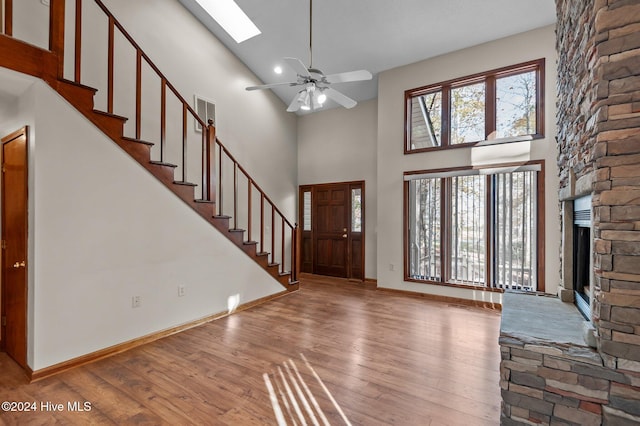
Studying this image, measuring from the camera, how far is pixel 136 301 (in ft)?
10.7

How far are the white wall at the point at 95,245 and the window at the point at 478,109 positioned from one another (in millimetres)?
3905

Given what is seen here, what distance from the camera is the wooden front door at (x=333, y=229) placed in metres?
6.54

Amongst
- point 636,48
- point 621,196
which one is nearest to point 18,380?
point 621,196

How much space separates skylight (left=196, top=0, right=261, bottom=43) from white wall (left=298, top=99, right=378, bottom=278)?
90.2 inches

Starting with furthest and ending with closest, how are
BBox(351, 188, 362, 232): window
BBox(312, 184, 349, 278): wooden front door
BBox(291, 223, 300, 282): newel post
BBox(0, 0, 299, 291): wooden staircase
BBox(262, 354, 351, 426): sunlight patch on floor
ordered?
BBox(312, 184, 349, 278): wooden front door
BBox(351, 188, 362, 232): window
BBox(291, 223, 300, 282): newel post
BBox(0, 0, 299, 291): wooden staircase
BBox(262, 354, 351, 426): sunlight patch on floor

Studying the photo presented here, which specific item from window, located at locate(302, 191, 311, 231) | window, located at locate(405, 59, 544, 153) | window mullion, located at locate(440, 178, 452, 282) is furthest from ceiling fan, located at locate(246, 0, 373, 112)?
window, located at locate(302, 191, 311, 231)

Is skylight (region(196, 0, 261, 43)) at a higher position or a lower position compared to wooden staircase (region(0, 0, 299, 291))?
higher

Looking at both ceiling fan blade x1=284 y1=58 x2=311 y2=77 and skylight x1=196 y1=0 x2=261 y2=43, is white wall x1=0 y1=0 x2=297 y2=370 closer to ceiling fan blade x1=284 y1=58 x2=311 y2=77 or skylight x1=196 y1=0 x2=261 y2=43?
skylight x1=196 y1=0 x2=261 y2=43

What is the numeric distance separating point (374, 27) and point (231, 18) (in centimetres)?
234

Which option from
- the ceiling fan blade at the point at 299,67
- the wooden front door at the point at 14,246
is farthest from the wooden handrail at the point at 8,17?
the ceiling fan blade at the point at 299,67

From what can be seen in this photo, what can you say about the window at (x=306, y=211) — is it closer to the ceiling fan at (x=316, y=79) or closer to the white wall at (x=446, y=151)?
the white wall at (x=446, y=151)

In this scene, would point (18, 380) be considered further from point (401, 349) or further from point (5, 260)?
point (401, 349)

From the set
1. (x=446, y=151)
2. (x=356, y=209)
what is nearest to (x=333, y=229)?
(x=356, y=209)

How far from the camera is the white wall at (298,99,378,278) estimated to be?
20.7 ft
